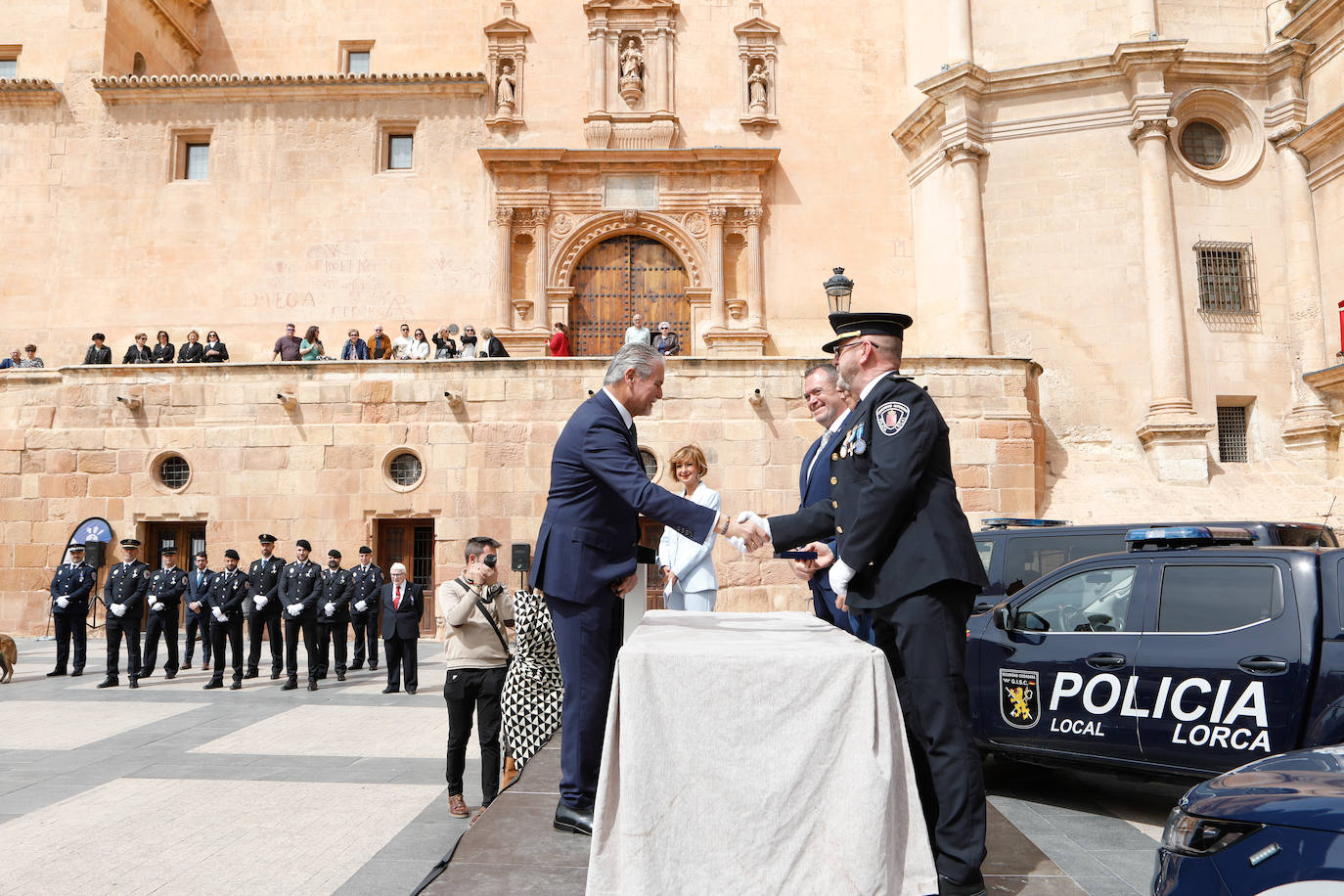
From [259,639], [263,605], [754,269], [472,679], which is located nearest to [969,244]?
[754,269]

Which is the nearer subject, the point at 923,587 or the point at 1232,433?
the point at 923,587

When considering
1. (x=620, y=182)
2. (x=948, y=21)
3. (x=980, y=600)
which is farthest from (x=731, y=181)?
(x=980, y=600)

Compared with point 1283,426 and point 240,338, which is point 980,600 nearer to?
point 1283,426

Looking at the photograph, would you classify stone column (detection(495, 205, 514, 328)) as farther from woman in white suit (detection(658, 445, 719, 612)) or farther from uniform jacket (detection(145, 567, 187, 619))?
woman in white suit (detection(658, 445, 719, 612))

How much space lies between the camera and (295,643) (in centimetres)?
1203

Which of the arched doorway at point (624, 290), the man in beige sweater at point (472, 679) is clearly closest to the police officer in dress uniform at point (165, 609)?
the man in beige sweater at point (472, 679)

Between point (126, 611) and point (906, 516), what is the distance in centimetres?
1211

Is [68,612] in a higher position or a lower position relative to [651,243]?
lower

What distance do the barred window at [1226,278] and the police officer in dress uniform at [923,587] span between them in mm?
19192

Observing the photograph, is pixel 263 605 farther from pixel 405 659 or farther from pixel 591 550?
pixel 591 550

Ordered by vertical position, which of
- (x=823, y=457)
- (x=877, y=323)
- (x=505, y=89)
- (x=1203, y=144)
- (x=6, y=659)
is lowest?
(x=6, y=659)

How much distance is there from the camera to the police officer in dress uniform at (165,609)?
483 inches

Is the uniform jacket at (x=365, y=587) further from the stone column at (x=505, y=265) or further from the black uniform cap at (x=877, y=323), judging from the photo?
the stone column at (x=505, y=265)

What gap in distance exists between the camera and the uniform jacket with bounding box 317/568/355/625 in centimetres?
1213
